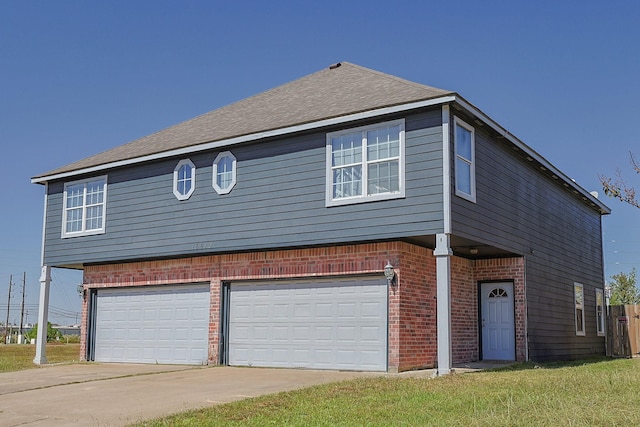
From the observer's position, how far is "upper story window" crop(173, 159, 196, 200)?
18.0m

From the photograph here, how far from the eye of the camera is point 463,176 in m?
14.9

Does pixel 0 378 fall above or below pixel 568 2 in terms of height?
below

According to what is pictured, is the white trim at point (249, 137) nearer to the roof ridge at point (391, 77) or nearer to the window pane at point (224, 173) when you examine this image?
the window pane at point (224, 173)

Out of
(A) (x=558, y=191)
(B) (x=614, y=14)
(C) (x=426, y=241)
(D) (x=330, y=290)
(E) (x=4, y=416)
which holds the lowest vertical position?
(E) (x=4, y=416)

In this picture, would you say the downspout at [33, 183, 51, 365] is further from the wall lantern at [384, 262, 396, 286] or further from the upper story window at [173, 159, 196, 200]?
the wall lantern at [384, 262, 396, 286]

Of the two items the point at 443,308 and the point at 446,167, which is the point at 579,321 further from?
the point at 446,167

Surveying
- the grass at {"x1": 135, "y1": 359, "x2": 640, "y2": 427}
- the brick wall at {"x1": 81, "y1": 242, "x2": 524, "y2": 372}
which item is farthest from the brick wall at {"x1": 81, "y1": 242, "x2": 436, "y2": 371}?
the grass at {"x1": 135, "y1": 359, "x2": 640, "y2": 427}

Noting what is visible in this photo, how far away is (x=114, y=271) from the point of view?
66.4 feet

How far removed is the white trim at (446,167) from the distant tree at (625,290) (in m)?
35.1

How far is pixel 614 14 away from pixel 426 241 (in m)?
6.00

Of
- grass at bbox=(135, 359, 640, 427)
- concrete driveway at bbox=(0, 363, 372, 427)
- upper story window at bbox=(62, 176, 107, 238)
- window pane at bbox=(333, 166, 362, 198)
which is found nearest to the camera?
grass at bbox=(135, 359, 640, 427)

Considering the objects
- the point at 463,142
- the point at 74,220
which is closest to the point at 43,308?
the point at 74,220

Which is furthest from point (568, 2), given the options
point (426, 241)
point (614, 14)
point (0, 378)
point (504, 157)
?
point (0, 378)

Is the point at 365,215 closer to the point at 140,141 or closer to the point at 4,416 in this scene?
the point at 4,416
